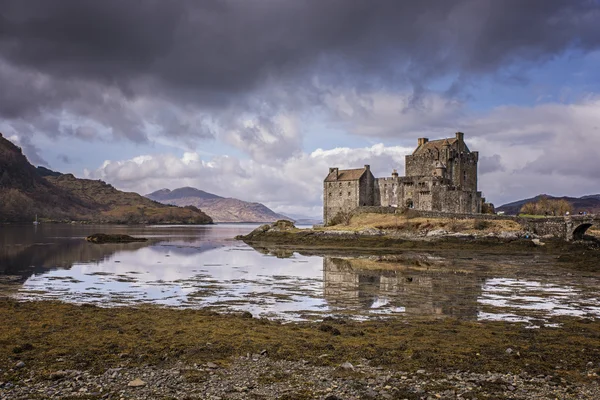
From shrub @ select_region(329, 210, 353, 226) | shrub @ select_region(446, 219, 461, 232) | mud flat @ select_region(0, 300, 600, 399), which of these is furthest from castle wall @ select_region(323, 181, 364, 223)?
mud flat @ select_region(0, 300, 600, 399)

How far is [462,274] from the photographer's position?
32.5 m

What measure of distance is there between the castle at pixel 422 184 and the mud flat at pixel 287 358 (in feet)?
193

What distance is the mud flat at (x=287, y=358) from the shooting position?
9.58 metres

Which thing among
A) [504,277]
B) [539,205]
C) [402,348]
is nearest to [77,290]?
[402,348]

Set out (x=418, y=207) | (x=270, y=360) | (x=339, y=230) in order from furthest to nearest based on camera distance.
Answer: (x=418, y=207), (x=339, y=230), (x=270, y=360)

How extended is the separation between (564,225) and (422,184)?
21.8 metres

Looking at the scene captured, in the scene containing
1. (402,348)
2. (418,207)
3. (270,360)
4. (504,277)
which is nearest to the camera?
(270,360)

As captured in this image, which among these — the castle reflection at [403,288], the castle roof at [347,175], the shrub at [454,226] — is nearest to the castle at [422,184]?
the castle roof at [347,175]

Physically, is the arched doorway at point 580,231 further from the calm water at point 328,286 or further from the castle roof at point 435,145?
the castle roof at point 435,145

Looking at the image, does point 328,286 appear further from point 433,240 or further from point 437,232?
point 437,232

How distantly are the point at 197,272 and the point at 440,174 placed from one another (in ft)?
170

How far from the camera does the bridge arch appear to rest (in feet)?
188

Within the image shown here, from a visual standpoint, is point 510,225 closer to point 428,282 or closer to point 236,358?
point 428,282

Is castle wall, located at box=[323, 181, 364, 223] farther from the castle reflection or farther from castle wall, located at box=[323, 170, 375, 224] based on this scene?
the castle reflection
